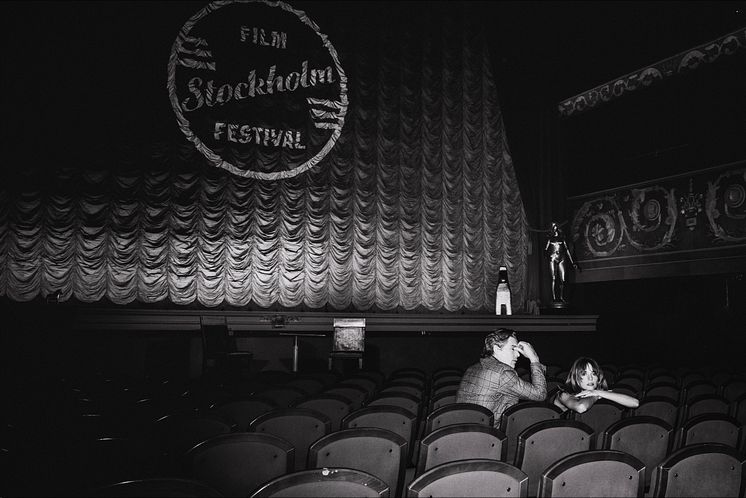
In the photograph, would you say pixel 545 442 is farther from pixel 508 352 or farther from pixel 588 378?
pixel 588 378

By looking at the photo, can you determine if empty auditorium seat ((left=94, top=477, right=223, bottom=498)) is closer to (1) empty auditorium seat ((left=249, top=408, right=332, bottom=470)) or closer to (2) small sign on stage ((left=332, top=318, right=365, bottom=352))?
(1) empty auditorium seat ((left=249, top=408, right=332, bottom=470))

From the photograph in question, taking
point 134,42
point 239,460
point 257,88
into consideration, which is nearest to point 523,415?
point 239,460

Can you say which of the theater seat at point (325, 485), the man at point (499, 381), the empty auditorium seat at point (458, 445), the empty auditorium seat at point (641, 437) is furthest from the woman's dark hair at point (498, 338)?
the theater seat at point (325, 485)

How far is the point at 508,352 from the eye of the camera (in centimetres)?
428

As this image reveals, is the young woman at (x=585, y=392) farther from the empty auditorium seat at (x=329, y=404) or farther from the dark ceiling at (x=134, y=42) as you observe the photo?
the dark ceiling at (x=134, y=42)

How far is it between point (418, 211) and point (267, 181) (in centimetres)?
369

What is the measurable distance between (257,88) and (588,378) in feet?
32.5

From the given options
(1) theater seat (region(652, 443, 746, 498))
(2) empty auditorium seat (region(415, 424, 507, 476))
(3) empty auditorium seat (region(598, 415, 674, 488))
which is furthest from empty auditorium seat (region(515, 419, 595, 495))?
(1) theater seat (region(652, 443, 746, 498))

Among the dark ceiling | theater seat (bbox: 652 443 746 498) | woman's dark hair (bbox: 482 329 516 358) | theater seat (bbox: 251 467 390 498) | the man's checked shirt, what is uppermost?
the dark ceiling

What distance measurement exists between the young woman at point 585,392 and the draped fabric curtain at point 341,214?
8496 mm

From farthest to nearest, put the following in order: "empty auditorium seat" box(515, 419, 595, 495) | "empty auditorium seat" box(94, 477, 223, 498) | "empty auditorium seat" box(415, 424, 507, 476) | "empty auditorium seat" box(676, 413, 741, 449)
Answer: "empty auditorium seat" box(676, 413, 741, 449), "empty auditorium seat" box(515, 419, 595, 495), "empty auditorium seat" box(415, 424, 507, 476), "empty auditorium seat" box(94, 477, 223, 498)

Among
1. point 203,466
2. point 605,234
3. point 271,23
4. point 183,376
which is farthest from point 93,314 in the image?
point 605,234

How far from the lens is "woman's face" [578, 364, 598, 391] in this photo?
173 inches

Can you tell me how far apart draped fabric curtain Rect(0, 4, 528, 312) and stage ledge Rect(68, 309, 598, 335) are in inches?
58.8
